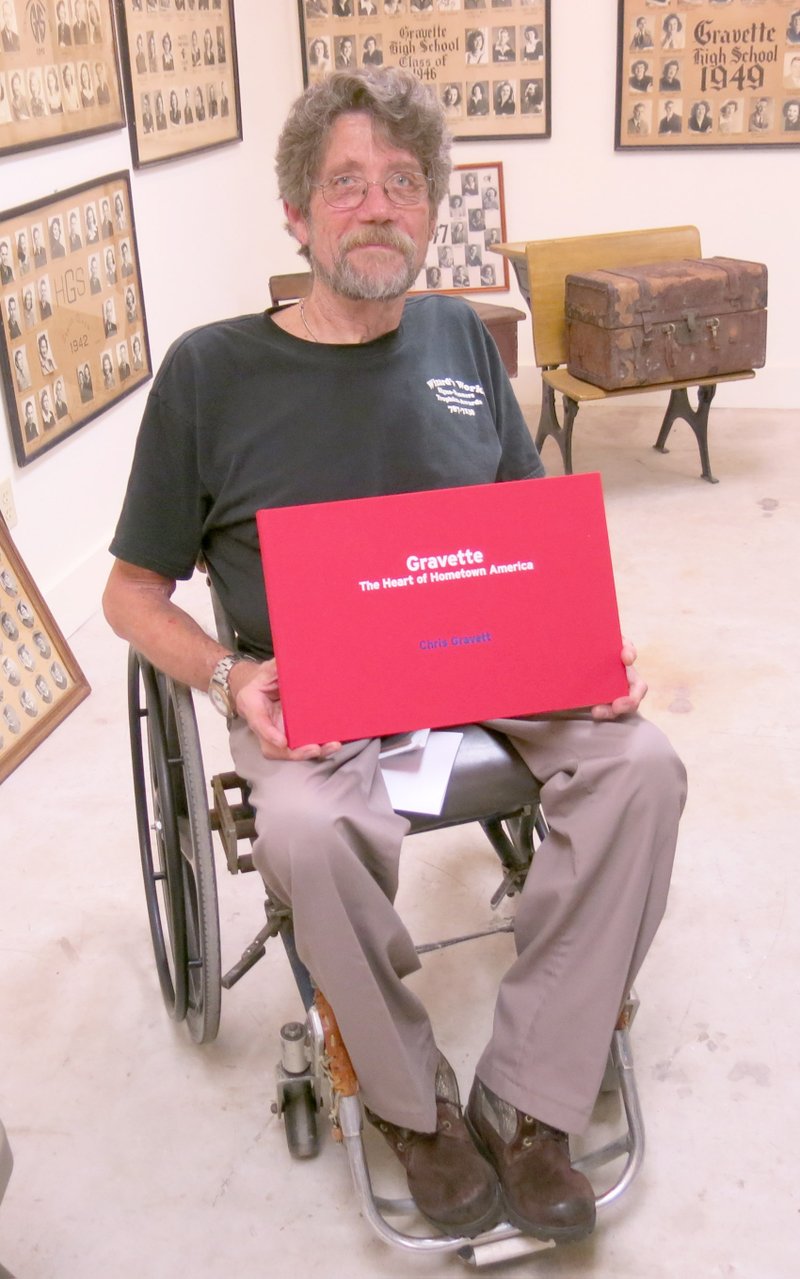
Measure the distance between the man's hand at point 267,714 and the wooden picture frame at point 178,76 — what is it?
2543 millimetres

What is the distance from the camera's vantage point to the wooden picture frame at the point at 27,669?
263cm

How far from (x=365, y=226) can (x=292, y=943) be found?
0.98m

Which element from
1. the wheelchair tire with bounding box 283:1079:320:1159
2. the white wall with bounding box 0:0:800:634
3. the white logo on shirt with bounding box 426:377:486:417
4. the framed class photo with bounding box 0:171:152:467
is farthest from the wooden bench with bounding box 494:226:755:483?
the wheelchair tire with bounding box 283:1079:320:1159

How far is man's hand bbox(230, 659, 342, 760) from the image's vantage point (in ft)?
4.73

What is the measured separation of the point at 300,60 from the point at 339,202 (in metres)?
3.52

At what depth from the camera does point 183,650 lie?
5.16 ft

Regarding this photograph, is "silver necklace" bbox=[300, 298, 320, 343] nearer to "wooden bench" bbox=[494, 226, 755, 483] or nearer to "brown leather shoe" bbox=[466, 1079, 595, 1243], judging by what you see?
"brown leather shoe" bbox=[466, 1079, 595, 1243]

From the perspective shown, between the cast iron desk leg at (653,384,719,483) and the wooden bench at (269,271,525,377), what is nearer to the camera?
the wooden bench at (269,271,525,377)

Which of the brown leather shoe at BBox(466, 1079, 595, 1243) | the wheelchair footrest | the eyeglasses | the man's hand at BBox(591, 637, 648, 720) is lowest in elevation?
the brown leather shoe at BBox(466, 1079, 595, 1243)

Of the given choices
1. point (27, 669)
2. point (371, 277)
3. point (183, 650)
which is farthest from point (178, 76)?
point (183, 650)

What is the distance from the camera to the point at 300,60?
4.75 metres

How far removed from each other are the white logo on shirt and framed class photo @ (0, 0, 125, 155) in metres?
1.57

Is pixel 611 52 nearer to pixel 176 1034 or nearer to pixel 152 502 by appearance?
pixel 152 502

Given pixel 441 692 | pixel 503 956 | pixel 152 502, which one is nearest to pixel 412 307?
pixel 152 502
